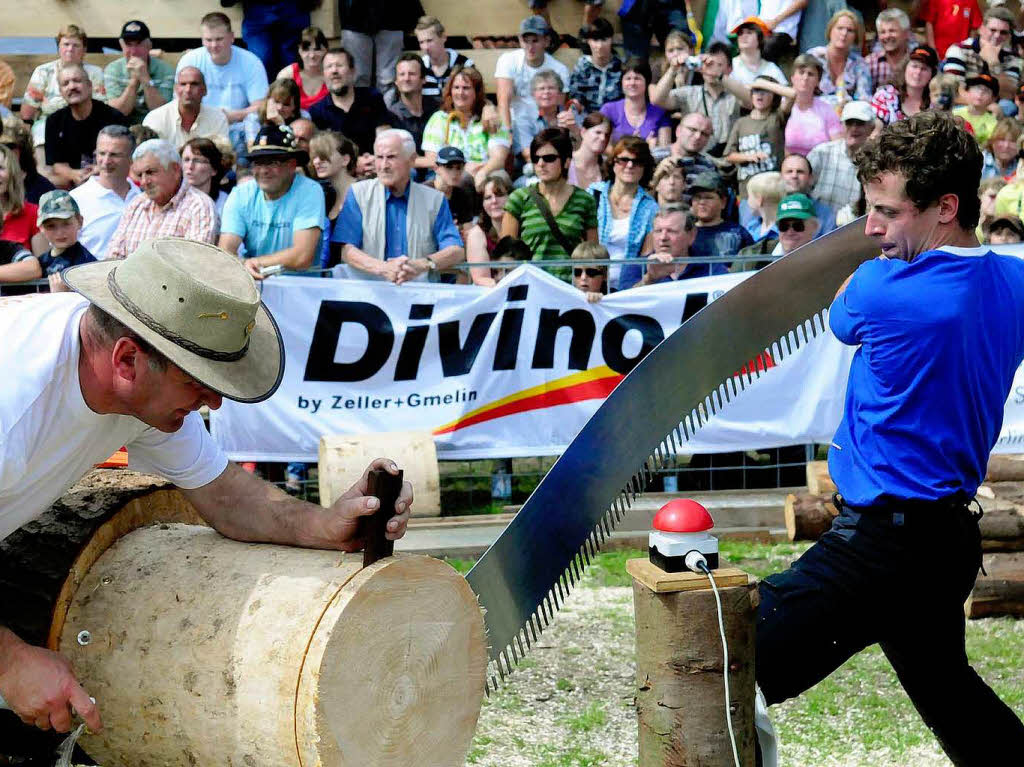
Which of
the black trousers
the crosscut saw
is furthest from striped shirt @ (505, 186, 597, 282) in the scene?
the black trousers

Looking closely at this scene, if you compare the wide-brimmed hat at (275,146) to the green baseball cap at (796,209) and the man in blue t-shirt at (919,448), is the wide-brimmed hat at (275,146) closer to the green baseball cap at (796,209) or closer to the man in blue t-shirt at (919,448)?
the green baseball cap at (796,209)

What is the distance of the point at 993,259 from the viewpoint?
12.5 ft

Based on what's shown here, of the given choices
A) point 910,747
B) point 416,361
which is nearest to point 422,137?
point 416,361

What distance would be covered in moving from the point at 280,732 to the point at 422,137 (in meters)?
9.76

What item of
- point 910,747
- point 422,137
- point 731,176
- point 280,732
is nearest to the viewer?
point 280,732

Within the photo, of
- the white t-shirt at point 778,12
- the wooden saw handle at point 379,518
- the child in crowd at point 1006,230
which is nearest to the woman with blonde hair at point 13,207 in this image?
the child in crowd at point 1006,230

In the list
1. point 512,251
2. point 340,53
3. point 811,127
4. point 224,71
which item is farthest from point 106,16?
point 811,127

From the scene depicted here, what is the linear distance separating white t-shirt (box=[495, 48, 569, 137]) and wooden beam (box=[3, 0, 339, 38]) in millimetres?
3850

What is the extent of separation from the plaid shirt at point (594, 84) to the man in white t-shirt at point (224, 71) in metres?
3.02

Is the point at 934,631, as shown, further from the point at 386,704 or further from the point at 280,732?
the point at 280,732

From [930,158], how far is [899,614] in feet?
4.27

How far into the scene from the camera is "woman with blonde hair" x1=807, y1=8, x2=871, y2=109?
12352 mm

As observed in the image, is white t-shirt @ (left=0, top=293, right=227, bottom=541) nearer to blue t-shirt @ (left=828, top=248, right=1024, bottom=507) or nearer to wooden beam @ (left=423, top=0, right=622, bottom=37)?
blue t-shirt @ (left=828, top=248, right=1024, bottom=507)

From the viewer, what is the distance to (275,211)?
8812 mm
